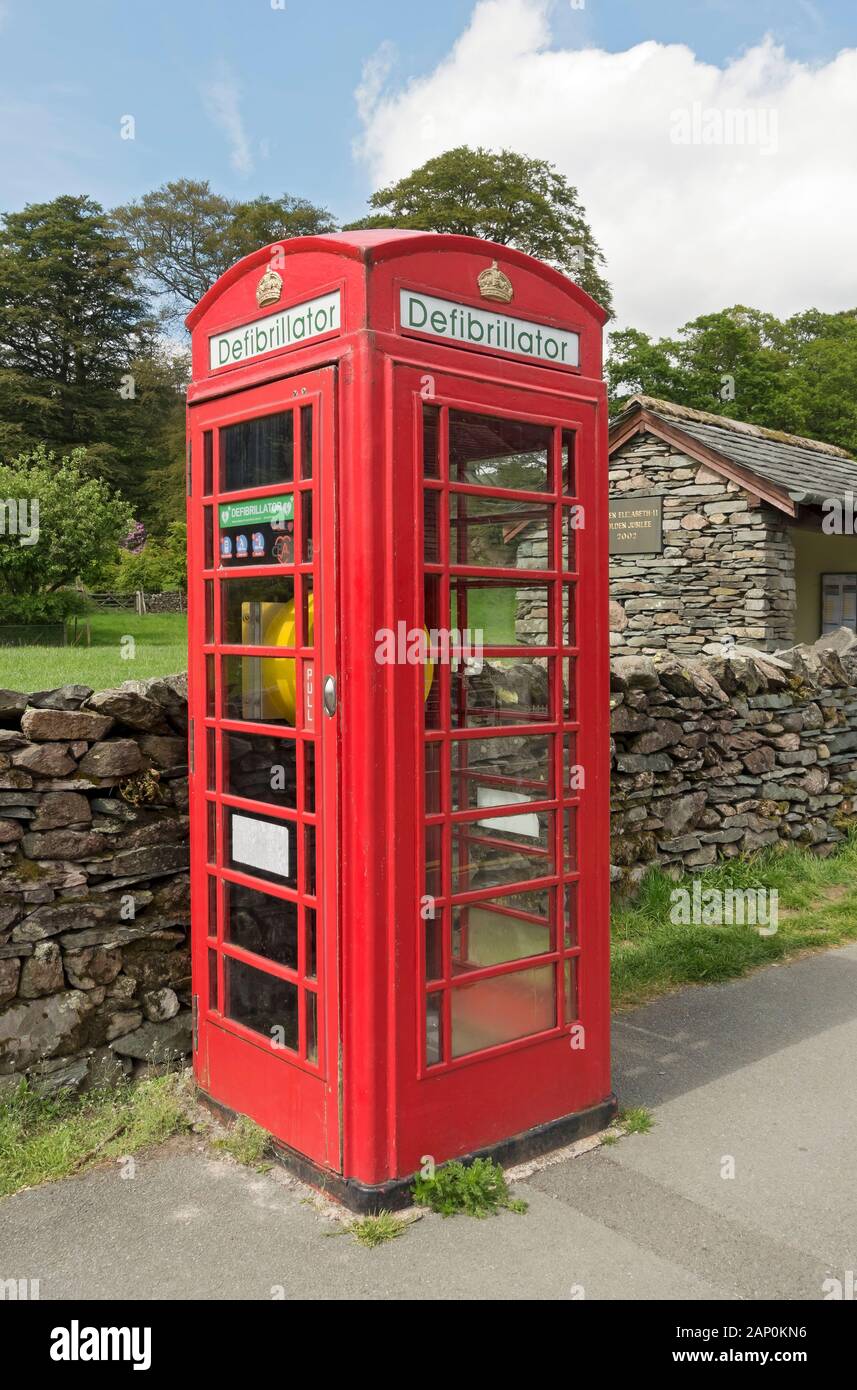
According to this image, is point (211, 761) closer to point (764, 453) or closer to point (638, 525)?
point (638, 525)

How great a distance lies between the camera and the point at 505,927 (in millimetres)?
3844

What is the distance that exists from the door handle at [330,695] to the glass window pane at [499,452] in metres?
0.77

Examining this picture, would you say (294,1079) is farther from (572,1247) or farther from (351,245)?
(351,245)

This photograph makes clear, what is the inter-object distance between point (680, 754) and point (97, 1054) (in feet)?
13.8

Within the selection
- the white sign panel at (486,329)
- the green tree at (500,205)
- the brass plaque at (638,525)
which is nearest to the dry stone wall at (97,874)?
the white sign panel at (486,329)

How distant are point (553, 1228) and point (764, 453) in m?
12.7

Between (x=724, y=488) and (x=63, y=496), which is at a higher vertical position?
(x=63, y=496)

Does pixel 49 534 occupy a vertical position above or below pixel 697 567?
above

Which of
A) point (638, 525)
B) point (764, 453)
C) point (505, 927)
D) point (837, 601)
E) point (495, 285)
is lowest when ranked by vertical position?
point (505, 927)

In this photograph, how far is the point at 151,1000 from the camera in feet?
14.1

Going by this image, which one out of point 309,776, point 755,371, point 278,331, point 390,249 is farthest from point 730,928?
point 755,371

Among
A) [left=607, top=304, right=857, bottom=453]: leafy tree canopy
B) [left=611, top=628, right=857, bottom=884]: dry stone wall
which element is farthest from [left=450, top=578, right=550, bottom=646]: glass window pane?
[left=607, top=304, right=857, bottom=453]: leafy tree canopy

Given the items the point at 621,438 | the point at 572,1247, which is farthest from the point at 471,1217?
the point at 621,438

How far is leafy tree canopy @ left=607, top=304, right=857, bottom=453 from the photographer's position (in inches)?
1335
